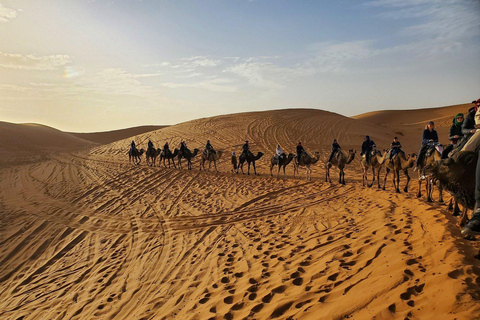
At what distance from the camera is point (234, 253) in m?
7.33

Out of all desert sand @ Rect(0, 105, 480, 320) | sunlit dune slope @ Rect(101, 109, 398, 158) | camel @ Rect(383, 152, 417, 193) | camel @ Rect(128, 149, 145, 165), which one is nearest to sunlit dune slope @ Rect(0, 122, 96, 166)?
sunlit dune slope @ Rect(101, 109, 398, 158)

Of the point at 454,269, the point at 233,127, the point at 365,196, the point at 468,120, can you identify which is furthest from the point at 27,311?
the point at 233,127

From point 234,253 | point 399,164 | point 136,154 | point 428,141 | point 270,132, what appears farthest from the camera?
point 270,132

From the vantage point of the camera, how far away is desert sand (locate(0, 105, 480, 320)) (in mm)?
4348

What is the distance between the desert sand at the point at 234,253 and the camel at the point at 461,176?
1.02 m

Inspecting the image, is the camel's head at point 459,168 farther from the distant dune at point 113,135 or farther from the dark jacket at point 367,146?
the distant dune at point 113,135

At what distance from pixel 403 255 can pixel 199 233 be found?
5809 mm

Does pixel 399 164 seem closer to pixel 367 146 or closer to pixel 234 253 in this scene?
pixel 367 146

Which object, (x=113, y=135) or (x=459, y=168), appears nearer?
(x=459, y=168)

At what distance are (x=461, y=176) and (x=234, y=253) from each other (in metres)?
5.01

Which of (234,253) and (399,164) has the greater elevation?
(399,164)

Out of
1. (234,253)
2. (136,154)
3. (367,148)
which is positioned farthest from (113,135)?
(234,253)

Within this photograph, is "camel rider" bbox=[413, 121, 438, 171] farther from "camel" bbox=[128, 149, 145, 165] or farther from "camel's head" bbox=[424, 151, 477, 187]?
"camel" bbox=[128, 149, 145, 165]

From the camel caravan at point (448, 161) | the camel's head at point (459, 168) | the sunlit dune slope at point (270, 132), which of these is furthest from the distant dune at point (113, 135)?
the camel's head at point (459, 168)
